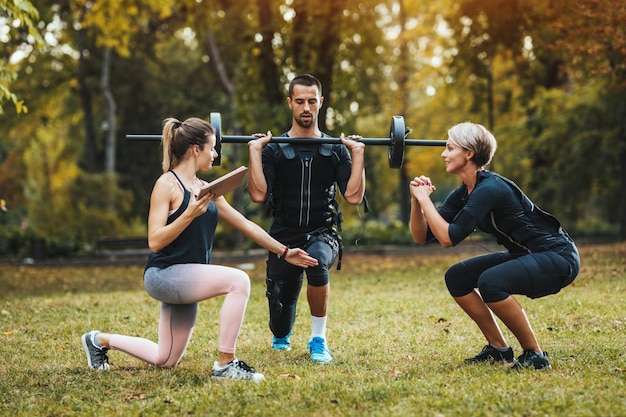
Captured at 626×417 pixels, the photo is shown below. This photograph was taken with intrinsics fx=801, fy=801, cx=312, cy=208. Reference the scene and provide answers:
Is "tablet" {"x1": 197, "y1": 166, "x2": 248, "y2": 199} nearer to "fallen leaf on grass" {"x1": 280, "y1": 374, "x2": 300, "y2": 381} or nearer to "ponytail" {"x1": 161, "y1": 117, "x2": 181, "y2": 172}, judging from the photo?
"ponytail" {"x1": 161, "y1": 117, "x2": 181, "y2": 172}

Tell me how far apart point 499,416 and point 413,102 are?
122 ft

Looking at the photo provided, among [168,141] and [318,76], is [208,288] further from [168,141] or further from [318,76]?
[318,76]

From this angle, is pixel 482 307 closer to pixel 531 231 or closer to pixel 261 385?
pixel 531 231

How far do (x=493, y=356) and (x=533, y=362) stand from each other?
18.8 inches

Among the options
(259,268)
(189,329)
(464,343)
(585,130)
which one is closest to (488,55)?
(585,130)

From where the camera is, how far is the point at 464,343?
7.01m

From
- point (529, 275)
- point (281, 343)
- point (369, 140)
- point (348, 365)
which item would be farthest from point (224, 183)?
point (281, 343)

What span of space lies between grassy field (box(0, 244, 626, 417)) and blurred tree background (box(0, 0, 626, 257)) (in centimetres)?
371

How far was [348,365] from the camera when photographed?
6074 millimetres

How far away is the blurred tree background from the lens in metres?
18.4

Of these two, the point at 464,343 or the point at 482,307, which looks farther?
the point at 464,343

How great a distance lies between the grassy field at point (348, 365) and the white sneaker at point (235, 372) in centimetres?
8

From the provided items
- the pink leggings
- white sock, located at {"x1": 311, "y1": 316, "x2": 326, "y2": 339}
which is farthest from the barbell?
white sock, located at {"x1": 311, "y1": 316, "x2": 326, "y2": 339}

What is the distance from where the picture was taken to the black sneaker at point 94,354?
598cm
